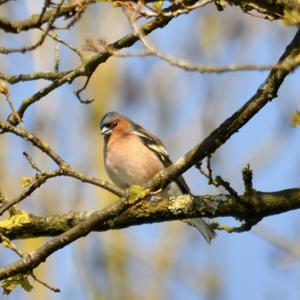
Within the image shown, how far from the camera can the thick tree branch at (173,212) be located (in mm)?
4348

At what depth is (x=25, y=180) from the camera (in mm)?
4262

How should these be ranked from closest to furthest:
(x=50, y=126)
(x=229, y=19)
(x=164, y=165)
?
(x=164, y=165), (x=229, y=19), (x=50, y=126)

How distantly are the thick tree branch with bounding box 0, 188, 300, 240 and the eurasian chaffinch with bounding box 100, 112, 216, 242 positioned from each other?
206cm

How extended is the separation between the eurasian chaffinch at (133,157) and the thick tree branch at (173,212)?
2.06m

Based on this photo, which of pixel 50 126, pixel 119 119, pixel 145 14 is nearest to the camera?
pixel 145 14

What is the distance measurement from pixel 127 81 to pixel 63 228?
8.93m

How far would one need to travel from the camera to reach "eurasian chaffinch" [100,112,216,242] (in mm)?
7211

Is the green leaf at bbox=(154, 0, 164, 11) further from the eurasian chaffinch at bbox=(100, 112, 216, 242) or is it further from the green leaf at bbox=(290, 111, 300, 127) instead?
the eurasian chaffinch at bbox=(100, 112, 216, 242)

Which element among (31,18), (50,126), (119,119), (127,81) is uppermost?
(127,81)

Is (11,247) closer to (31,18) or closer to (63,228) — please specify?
(63,228)

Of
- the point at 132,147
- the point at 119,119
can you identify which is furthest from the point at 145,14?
the point at 119,119

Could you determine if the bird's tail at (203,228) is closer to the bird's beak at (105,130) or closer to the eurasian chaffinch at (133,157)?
the eurasian chaffinch at (133,157)

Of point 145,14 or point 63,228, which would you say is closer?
point 145,14

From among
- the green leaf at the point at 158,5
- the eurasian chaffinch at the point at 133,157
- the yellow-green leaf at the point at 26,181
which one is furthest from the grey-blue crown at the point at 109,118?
the green leaf at the point at 158,5
